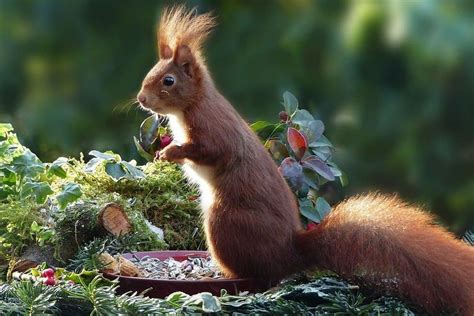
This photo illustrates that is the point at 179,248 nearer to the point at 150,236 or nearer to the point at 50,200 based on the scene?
the point at 150,236

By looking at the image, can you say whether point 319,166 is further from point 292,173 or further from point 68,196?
point 68,196

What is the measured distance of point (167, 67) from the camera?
5.31 feet

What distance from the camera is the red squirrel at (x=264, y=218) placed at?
1357 mm

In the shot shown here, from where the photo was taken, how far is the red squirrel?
136 cm

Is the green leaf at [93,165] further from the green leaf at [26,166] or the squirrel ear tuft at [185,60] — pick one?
the squirrel ear tuft at [185,60]

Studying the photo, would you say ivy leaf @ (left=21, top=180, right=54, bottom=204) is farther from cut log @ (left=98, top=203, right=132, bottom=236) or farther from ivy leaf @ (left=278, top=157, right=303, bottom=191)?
ivy leaf @ (left=278, top=157, right=303, bottom=191)

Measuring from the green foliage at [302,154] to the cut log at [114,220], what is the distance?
298 mm

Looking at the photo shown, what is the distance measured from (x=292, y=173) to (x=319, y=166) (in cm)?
7

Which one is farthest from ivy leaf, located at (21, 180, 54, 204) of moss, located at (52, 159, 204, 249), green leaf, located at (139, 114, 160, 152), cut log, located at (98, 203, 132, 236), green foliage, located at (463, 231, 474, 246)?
green foliage, located at (463, 231, 474, 246)

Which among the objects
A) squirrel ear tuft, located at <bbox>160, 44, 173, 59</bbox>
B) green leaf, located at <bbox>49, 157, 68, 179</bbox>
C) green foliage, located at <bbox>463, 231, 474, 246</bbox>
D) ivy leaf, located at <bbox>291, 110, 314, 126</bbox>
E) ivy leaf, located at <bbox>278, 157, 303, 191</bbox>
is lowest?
green foliage, located at <bbox>463, 231, 474, 246</bbox>

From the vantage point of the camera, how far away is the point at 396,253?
4.48 feet

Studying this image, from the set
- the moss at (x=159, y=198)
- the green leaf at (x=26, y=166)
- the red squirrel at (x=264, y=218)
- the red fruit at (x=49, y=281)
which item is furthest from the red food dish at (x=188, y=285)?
the moss at (x=159, y=198)

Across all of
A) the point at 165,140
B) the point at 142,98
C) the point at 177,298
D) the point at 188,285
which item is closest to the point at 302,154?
the point at 165,140

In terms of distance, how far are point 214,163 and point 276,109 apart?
64 centimetres
